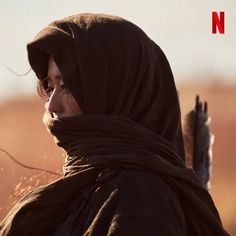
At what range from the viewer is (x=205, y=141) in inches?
141

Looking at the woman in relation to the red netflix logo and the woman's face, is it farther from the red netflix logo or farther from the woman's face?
the red netflix logo

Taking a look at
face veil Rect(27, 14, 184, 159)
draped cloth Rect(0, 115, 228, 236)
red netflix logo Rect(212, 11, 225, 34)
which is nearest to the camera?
draped cloth Rect(0, 115, 228, 236)

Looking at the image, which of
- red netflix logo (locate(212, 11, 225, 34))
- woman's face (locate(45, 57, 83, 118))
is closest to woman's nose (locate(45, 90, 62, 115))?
woman's face (locate(45, 57, 83, 118))

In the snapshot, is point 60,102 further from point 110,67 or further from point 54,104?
point 110,67

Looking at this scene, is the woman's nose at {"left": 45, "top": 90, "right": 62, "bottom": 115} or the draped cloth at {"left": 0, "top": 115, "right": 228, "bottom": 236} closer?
the draped cloth at {"left": 0, "top": 115, "right": 228, "bottom": 236}

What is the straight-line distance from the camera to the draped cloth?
5.51 feet

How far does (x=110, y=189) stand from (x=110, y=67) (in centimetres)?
25

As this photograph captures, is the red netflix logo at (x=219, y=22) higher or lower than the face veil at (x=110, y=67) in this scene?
lower

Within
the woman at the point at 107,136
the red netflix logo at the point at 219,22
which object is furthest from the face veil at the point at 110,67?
the red netflix logo at the point at 219,22

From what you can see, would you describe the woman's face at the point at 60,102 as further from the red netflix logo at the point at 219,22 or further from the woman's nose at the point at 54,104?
the red netflix logo at the point at 219,22

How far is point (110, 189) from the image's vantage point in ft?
5.62

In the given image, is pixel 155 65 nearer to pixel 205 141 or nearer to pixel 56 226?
pixel 56 226

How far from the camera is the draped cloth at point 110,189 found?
5.51 feet

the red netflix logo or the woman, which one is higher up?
the woman
